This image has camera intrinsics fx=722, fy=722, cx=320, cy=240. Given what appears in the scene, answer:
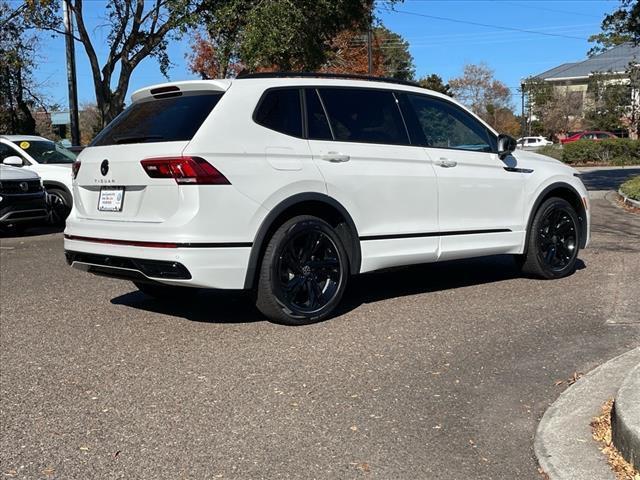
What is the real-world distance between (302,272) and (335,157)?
3.20 feet

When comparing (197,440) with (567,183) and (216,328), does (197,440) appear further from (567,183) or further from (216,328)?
(567,183)

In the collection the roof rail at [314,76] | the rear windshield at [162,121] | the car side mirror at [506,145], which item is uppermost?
the roof rail at [314,76]

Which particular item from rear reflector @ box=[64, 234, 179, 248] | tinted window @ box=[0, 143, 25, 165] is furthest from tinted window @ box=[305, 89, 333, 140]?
tinted window @ box=[0, 143, 25, 165]

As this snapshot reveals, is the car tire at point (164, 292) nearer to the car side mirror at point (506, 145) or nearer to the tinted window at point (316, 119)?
the tinted window at point (316, 119)

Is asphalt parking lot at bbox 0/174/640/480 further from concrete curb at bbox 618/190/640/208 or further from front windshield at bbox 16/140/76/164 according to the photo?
concrete curb at bbox 618/190/640/208

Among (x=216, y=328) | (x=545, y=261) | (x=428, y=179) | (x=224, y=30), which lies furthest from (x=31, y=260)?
(x=224, y=30)

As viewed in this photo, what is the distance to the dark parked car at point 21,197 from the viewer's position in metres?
12.0

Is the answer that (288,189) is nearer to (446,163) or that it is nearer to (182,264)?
(182,264)

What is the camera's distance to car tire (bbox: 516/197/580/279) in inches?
288

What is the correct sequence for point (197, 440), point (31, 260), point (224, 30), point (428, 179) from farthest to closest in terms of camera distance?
point (224, 30) → point (31, 260) → point (428, 179) → point (197, 440)

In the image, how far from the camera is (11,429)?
3.91m

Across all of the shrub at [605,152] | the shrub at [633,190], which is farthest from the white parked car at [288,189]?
the shrub at [605,152]

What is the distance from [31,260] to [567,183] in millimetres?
6899

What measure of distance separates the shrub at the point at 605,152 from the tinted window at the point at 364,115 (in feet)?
102
